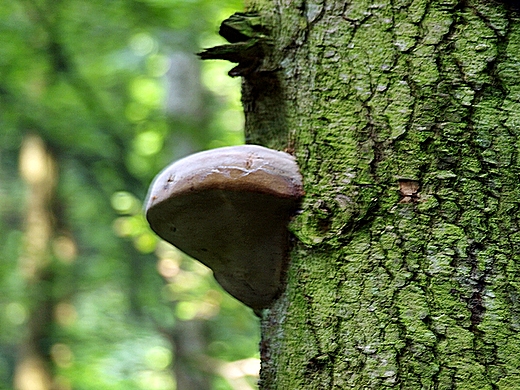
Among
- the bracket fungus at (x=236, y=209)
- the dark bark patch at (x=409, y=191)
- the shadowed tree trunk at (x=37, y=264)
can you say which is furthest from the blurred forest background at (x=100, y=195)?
the dark bark patch at (x=409, y=191)

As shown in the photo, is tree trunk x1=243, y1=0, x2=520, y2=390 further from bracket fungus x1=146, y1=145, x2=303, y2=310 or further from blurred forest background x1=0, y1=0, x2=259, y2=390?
blurred forest background x1=0, y1=0, x2=259, y2=390

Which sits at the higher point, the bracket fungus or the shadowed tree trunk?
the bracket fungus

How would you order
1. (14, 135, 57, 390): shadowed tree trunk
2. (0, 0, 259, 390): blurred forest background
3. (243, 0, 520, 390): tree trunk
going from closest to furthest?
(243, 0, 520, 390): tree trunk
(0, 0, 259, 390): blurred forest background
(14, 135, 57, 390): shadowed tree trunk

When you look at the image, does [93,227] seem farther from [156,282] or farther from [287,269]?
[287,269]

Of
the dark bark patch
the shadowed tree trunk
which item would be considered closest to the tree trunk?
the dark bark patch

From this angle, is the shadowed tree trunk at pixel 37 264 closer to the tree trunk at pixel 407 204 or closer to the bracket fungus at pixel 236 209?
the bracket fungus at pixel 236 209

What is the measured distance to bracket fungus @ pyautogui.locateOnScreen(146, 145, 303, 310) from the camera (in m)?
1.06

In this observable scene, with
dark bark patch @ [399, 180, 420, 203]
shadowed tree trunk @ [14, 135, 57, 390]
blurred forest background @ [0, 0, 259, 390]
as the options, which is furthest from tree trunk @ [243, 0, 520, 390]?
shadowed tree trunk @ [14, 135, 57, 390]

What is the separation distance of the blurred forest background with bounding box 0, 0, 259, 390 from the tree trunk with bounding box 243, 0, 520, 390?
9.40ft

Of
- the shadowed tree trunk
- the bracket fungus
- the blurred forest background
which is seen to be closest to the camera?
the bracket fungus

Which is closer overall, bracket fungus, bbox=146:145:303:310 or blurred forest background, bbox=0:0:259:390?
bracket fungus, bbox=146:145:303:310

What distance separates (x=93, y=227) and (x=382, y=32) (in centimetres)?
627

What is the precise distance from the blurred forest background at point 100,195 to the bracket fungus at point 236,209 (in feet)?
9.11

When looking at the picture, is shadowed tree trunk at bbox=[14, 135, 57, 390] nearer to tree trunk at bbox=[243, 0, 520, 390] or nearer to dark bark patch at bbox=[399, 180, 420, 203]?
tree trunk at bbox=[243, 0, 520, 390]
